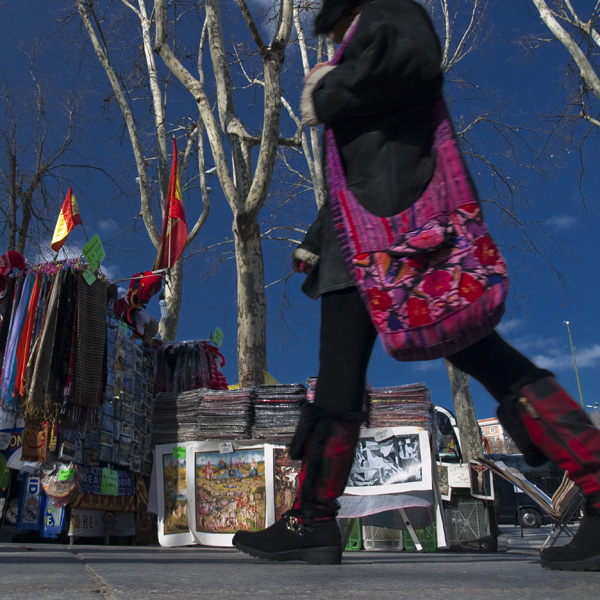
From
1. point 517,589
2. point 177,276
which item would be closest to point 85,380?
point 517,589

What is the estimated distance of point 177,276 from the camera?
11.3 m

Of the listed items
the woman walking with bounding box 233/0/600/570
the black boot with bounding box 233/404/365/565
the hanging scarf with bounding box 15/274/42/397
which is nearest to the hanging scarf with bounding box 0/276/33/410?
the hanging scarf with bounding box 15/274/42/397

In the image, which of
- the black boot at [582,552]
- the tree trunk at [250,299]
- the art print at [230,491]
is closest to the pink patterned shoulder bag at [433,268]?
the black boot at [582,552]

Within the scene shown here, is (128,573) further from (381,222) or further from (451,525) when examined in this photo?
(451,525)

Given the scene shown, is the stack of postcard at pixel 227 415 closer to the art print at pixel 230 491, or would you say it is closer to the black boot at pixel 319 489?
the art print at pixel 230 491

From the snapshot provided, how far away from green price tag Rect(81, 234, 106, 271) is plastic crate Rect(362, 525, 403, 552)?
11.1 feet

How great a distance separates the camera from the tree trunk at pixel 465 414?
472 inches

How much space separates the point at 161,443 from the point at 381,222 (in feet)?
13.6

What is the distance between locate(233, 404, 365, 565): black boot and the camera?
6.47 feet

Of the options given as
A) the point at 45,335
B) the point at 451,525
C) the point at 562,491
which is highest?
the point at 45,335

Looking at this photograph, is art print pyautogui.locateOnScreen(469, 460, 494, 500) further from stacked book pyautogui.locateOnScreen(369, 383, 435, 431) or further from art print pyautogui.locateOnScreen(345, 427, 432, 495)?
art print pyautogui.locateOnScreen(345, 427, 432, 495)

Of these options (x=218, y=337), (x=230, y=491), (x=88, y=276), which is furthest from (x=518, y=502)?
(x=88, y=276)

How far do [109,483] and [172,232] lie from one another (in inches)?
149

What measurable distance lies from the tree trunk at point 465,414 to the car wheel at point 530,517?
7.05 metres
